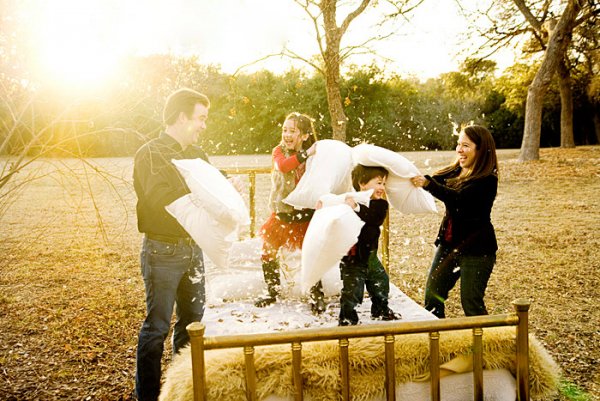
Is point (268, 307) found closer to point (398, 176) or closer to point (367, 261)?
point (367, 261)

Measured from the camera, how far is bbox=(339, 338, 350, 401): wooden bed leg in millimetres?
2322

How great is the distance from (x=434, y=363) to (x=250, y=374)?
87cm

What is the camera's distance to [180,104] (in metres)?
2.88

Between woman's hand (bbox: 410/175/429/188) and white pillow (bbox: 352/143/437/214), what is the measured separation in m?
0.05

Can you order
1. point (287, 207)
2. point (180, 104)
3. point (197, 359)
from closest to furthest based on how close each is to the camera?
point (197, 359), point (180, 104), point (287, 207)

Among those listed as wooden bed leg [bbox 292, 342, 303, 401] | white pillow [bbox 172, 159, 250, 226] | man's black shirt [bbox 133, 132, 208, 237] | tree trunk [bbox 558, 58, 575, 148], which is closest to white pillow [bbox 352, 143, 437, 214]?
white pillow [bbox 172, 159, 250, 226]

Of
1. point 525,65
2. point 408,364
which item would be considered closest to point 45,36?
point 408,364

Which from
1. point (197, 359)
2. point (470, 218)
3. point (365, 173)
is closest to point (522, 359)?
point (470, 218)

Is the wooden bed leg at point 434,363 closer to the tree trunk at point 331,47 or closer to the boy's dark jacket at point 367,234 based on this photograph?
the boy's dark jacket at point 367,234

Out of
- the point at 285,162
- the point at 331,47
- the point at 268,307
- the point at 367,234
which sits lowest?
the point at 268,307

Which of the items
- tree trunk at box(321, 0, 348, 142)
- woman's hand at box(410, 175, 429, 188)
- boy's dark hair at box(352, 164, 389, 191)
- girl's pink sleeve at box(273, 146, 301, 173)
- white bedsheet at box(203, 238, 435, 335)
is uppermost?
tree trunk at box(321, 0, 348, 142)

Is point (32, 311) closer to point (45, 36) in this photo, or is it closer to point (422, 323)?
point (45, 36)

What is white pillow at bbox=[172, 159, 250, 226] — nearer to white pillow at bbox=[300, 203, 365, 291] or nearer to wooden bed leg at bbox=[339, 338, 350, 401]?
white pillow at bbox=[300, 203, 365, 291]

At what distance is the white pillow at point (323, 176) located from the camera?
12.5 ft
